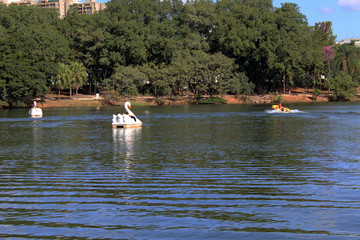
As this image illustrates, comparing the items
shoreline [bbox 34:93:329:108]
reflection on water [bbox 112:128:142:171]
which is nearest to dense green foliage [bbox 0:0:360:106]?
shoreline [bbox 34:93:329:108]

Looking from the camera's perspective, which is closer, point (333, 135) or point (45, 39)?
point (333, 135)

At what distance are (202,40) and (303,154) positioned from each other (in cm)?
9636

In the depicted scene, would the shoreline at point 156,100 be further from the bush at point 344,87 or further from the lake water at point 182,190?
the lake water at point 182,190

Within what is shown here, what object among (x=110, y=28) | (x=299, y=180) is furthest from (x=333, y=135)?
(x=110, y=28)

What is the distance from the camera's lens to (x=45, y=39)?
95.0 meters

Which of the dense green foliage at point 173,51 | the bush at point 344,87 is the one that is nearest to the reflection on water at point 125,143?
the dense green foliage at point 173,51

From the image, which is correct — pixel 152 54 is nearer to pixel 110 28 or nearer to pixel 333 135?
pixel 110 28

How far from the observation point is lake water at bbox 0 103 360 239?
11883mm

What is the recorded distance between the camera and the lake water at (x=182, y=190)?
11.9 meters

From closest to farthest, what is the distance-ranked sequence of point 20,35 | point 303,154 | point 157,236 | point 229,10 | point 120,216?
point 157,236, point 120,216, point 303,154, point 20,35, point 229,10

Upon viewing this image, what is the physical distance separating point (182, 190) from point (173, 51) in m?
90.6

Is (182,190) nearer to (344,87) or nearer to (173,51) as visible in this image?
(173,51)

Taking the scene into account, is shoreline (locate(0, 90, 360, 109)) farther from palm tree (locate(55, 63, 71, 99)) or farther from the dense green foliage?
palm tree (locate(55, 63, 71, 99))

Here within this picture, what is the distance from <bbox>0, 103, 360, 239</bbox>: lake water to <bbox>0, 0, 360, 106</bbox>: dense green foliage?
64499 mm
